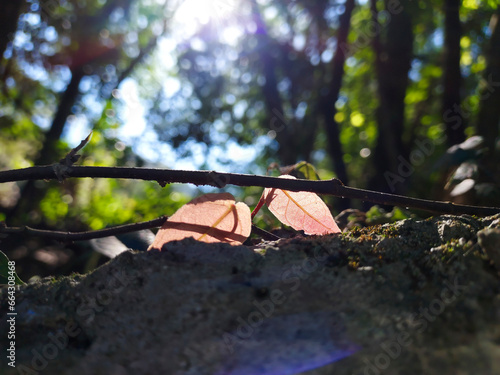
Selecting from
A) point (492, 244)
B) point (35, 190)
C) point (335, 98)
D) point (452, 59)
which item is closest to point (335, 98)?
point (335, 98)

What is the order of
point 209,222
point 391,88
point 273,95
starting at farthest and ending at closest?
point 273,95, point 391,88, point 209,222

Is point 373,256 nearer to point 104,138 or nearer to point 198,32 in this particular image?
point 104,138

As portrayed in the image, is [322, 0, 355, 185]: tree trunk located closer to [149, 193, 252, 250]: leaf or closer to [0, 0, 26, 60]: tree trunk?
[0, 0, 26, 60]: tree trunk

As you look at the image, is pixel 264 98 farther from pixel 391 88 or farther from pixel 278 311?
pixel 278 311

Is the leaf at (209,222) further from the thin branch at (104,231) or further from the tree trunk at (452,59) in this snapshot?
the tree trunk at (452,59)

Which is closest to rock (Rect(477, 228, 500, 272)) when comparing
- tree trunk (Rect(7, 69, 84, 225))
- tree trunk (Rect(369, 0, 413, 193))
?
tree trunk (Rect(369, 0, 413, 193))

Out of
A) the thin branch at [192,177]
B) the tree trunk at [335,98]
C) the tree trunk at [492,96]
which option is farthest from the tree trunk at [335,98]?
the thin branch at [192,177]

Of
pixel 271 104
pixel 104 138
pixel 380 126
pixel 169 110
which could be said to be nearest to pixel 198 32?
pixel 169 110
